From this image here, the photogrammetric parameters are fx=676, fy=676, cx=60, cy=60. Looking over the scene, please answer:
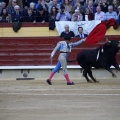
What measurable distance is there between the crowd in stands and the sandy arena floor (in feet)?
6.41

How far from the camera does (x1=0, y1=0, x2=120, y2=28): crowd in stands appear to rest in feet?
55.1

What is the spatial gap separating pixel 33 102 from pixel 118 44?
4536 millimetres

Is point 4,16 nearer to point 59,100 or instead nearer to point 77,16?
point 77,16

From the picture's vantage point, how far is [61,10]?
16750 mm

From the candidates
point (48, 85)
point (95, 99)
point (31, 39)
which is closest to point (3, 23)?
point (31, 39)

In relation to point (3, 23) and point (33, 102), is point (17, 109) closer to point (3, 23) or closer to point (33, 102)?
point (33, 102)

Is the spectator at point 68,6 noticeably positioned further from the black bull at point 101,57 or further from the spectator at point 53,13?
the black bull at point 101,57

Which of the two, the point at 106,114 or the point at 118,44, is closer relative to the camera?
the point at 106,114

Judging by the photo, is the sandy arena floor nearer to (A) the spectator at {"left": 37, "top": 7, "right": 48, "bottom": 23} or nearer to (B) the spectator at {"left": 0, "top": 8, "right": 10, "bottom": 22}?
(A) the spectator at {"left": 37, "top": 7, "right": 48, "bottom": 23}

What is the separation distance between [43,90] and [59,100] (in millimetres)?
2004

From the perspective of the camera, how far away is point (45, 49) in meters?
18.0

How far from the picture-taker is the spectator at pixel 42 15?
1694 cm

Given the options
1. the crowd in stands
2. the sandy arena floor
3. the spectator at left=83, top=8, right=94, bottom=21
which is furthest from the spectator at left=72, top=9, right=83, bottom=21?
the sandy arena floor

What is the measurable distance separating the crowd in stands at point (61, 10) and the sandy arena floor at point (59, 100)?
1.95m
